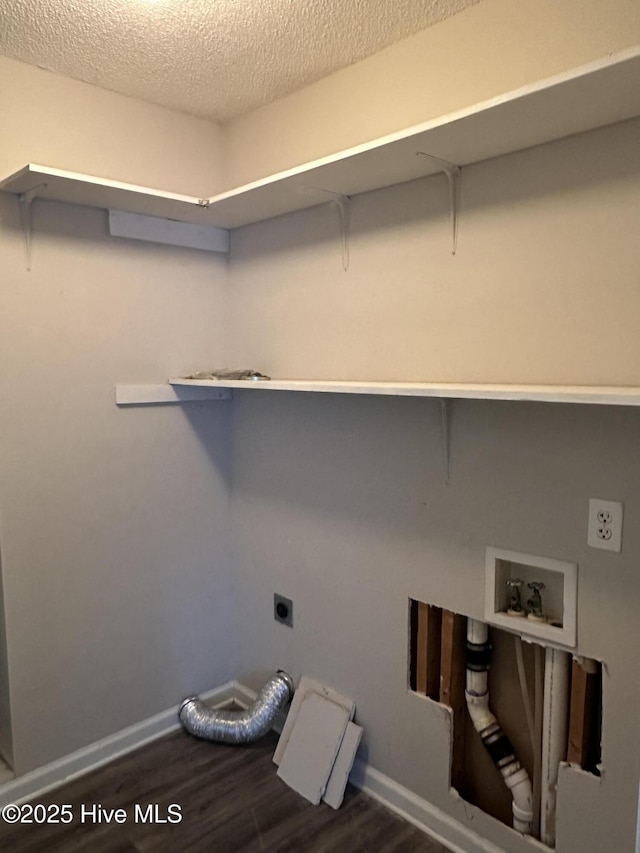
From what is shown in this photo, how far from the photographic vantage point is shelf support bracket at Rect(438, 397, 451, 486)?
1762mm

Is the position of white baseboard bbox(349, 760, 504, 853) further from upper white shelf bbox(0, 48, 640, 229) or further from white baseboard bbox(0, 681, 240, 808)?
upper white shelf bbox(0, 48, 640, 229)

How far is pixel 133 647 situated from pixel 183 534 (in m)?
0.47

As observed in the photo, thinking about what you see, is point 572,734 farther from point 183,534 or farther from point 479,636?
point 183,534

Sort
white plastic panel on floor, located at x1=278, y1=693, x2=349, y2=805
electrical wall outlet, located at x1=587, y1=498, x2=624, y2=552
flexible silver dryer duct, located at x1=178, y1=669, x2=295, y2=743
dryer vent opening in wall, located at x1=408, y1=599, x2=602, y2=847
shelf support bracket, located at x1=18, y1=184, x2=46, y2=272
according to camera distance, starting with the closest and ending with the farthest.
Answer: electrical wall outlet, located at x1=587, y1=498, x2=624, y2=552, dryer vent opening in wall, located at x1=408, y1=599, x2=602, y2=847, shelf support bracket, located at x1=18, y1=184, x2=46, y2=272, white plastic panel on floor, located at x1=278, y1=693, x2=349, y2=805, flexible silver dryer duct, located at x1=178, y1=669, x2=295, y2=743

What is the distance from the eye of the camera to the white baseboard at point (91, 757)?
6.79 ft

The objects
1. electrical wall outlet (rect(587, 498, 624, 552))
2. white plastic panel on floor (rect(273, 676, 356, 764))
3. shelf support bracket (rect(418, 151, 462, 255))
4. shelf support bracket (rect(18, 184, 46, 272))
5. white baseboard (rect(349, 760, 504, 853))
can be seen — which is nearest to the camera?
electrical wall outlet (rect(587, 498, 624, 552))

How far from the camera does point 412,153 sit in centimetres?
159

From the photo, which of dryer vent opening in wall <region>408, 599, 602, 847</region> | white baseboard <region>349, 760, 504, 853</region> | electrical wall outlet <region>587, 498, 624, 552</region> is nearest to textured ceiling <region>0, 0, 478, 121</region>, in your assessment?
electrical wall outlet <region>587, 498, 624, 552</region>

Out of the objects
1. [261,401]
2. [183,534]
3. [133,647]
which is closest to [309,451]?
[261,401]

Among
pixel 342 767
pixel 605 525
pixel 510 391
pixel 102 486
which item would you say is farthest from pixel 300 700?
pixel 510 391

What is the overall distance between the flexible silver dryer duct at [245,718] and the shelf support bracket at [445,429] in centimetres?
115

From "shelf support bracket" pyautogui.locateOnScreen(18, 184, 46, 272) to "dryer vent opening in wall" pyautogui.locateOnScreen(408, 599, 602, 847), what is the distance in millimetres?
1709

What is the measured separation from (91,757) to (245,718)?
0.58 meters

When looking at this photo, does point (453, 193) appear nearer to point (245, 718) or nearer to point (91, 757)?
point (245, 718)
